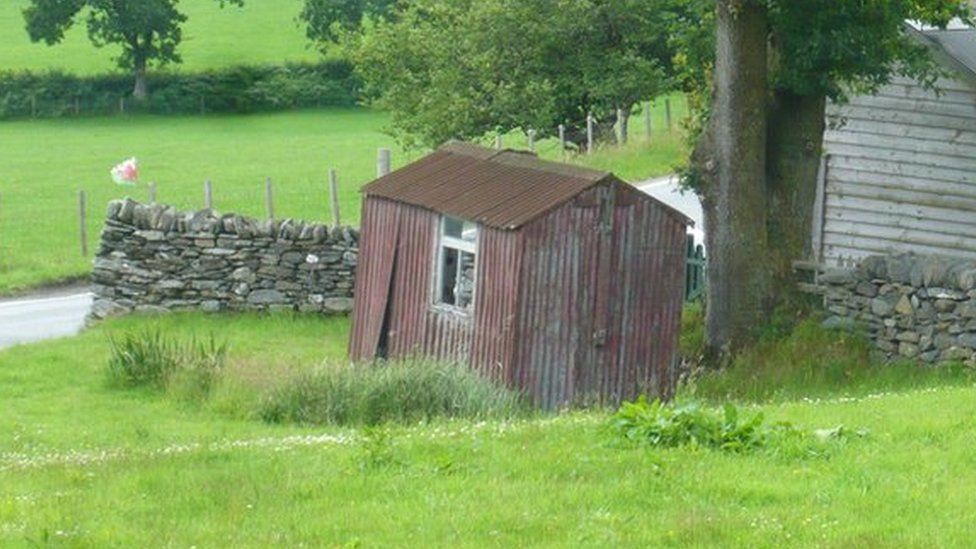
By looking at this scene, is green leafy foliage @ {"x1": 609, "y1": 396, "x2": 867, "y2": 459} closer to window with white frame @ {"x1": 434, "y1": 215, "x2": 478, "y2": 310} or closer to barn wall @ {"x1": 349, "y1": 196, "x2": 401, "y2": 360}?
window with white frame @ {"x1": 434, "y1": 215, "x2": 478, "y2": 310}

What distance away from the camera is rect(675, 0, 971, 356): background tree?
23359 mm

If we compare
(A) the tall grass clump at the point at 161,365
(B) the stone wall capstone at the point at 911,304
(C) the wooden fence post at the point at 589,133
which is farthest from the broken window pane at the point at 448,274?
(C) the wooden fence post at the point at 589,133

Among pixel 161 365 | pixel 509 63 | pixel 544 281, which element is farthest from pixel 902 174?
pixel 509 63

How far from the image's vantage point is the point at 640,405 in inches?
503

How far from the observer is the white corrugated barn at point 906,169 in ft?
86.7

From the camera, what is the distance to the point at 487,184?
22.8m

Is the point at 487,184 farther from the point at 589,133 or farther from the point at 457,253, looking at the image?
the point at 589,133

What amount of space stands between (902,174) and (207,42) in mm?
61007

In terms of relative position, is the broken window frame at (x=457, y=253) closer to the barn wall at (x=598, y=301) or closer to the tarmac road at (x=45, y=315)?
the barn wall at (x=598, y=301)

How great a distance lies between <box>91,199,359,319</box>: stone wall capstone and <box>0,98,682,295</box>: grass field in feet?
17.4

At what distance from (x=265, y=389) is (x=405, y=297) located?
3.49 m

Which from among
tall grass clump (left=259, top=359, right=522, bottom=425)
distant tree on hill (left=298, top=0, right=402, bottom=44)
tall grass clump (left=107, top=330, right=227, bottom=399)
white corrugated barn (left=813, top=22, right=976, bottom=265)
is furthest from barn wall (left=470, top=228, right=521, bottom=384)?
distant tree on hill (left=298, top=0, right=402, bottom=44)

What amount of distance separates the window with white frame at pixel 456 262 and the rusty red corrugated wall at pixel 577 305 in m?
0.14

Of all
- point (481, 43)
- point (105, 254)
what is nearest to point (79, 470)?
point (105, 254)
